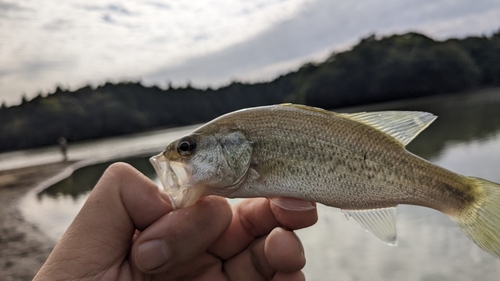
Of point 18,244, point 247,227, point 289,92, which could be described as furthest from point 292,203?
point 289,92

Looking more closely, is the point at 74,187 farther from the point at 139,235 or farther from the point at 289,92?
the point at 289,92

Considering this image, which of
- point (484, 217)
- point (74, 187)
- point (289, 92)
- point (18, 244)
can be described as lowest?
point (289, 92)

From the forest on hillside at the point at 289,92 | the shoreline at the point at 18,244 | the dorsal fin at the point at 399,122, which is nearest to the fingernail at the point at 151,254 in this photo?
the dorsal fin at the point at 399,122

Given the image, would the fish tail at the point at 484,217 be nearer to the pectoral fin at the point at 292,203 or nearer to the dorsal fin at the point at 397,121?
the dorsal fin at the point at 397,121


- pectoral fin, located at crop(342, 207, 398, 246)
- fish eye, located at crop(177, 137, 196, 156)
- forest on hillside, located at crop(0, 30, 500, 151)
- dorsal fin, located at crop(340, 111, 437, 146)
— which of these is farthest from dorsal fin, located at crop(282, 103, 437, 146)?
forest on hillside, located at crop(0, 30, 500, 151)

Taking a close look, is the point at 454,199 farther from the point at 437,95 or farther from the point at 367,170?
the point at 437,95

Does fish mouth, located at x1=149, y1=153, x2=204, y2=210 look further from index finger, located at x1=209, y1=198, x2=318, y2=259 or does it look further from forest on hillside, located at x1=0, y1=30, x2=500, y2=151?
forest on hillside, located at x1=0, y1=30, x2=500, y2=151

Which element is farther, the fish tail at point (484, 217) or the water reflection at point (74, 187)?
the water reflection at point (74, 187)

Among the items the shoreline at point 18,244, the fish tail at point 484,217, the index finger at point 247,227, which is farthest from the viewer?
the shoreline at point 18,244
